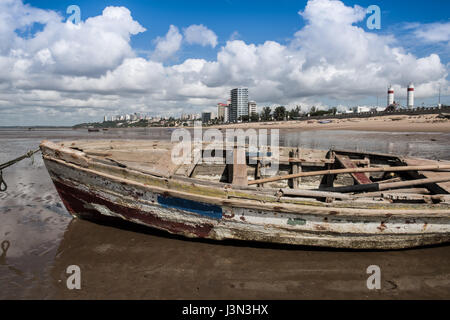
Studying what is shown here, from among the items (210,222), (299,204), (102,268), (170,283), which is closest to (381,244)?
(299,204)

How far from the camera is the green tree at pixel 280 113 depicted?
9719cm

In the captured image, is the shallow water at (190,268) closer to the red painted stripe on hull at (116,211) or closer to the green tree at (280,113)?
the red painted stripe on hull at (116,211)

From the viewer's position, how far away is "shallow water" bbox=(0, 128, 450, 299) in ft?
10.3

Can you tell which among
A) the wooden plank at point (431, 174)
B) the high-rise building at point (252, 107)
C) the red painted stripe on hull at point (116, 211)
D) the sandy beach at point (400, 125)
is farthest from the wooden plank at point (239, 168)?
the high-rise building at point (252, 107)

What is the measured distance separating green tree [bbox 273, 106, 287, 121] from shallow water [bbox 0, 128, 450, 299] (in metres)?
96.0

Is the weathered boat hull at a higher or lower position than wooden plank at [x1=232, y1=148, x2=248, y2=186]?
lower

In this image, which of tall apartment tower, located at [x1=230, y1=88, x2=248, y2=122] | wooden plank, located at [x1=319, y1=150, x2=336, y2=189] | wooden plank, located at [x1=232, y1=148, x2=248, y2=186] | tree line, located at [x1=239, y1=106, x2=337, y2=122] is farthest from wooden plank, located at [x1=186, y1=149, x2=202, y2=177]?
tall apartment tower, located at [x1=230, y1=88, x2=248, y2=122]

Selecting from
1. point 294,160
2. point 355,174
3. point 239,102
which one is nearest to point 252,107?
point 239,102

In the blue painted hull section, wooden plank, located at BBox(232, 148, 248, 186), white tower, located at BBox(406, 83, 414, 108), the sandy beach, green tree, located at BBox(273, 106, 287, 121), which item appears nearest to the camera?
the blue painted hull section

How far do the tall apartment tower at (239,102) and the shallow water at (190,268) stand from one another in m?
174

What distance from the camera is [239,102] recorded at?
17775cm

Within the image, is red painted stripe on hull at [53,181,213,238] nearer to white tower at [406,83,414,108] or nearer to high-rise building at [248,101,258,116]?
white tower at [406,83,414,108]

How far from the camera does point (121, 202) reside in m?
4.29
